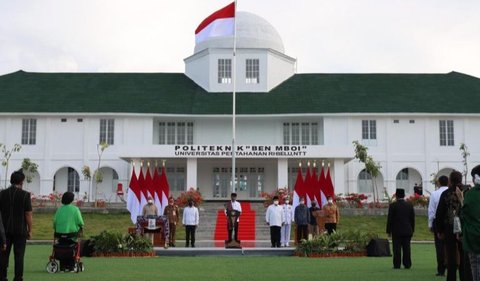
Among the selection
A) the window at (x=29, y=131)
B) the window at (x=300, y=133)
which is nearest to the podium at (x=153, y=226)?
the window at (x=300, y=133)

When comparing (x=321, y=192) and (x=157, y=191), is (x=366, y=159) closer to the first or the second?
(x=321, y=192)

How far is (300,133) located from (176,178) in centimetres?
849

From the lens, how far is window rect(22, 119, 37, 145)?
41156 mm

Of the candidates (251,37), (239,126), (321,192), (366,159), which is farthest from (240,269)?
(251,37)

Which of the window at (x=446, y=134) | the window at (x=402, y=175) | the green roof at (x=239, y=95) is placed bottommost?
the window at (x=402, y=175)

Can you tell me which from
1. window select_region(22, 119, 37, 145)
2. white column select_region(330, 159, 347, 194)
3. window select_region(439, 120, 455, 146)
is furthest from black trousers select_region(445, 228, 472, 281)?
window select_region(22, 119, 37, 145)

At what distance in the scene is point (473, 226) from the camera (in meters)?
7.36

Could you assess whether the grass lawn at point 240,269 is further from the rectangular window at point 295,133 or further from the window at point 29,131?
the window at point 29,131

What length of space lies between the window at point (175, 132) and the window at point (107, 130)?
10.3 feet

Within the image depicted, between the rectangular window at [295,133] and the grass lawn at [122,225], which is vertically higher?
the rectangular window at [295,133]

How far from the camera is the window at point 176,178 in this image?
135ft

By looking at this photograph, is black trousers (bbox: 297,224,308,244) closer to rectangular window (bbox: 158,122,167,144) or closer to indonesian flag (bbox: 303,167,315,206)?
indonesian flag (bbox: 303,167,315,206)

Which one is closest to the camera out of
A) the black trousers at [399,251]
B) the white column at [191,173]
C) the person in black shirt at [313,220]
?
the black trousers at [399,251]

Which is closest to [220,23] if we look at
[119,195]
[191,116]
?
[191,116]
